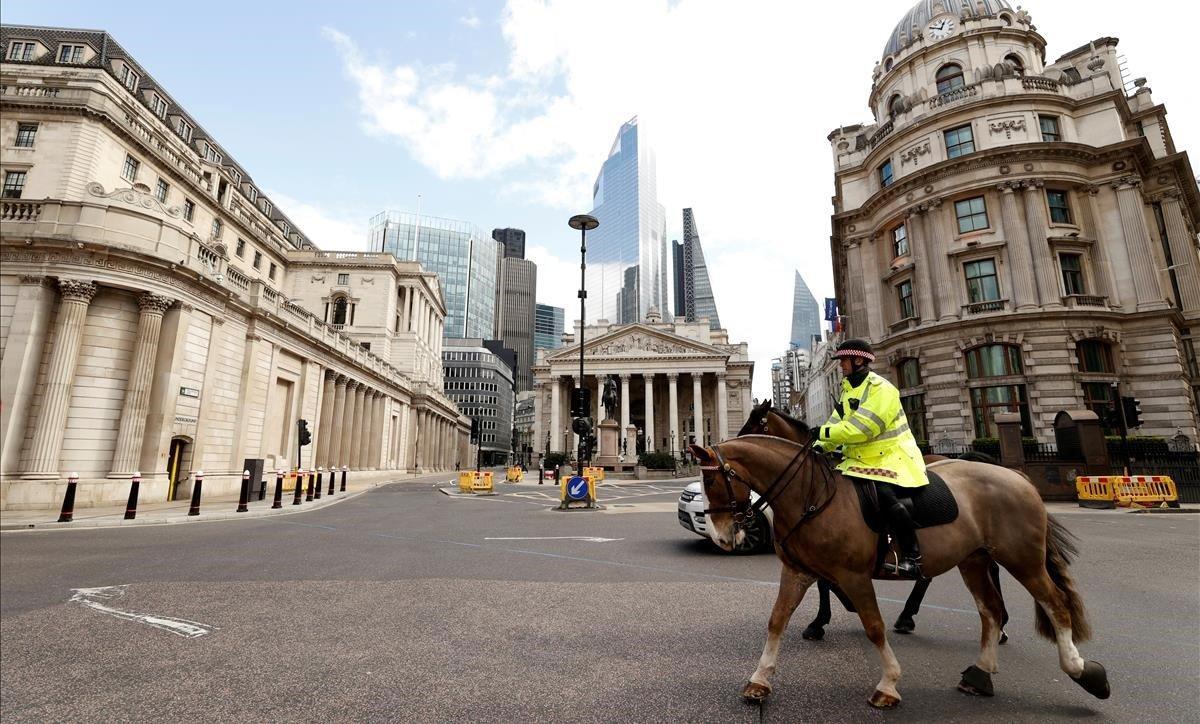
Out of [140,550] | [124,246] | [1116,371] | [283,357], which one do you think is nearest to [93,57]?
[283,357]

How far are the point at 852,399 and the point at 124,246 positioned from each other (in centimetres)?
2192

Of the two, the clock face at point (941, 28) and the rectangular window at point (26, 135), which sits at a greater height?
the clock face at point (941, 28)

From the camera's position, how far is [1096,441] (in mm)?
18625

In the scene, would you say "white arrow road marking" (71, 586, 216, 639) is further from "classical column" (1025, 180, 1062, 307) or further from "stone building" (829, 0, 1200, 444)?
"classical column" (1025, 180, 1062, 307)

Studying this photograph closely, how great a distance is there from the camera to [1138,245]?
27.5 meters

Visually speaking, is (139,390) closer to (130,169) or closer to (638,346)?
(130,169)

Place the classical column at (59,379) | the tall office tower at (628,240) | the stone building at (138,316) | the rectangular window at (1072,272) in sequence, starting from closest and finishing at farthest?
1. the classical column at (59,379)
2. the stone building at (138,316)
3. the rectangular window at (1072,272)
4. the tall office tower at (628,240)

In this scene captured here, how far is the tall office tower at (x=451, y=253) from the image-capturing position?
107 meters

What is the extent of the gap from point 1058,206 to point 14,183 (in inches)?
2184

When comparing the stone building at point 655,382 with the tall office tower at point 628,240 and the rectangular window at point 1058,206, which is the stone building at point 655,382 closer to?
the rectangular window at point 1058,206

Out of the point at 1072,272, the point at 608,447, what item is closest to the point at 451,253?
the point at 608,447

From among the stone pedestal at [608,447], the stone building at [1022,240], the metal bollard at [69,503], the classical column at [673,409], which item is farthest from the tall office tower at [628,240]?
the metal bollard at [69,503]

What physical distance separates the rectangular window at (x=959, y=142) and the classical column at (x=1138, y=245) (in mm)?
7722

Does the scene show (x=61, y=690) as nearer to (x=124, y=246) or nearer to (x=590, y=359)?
(x=124, y=246)
